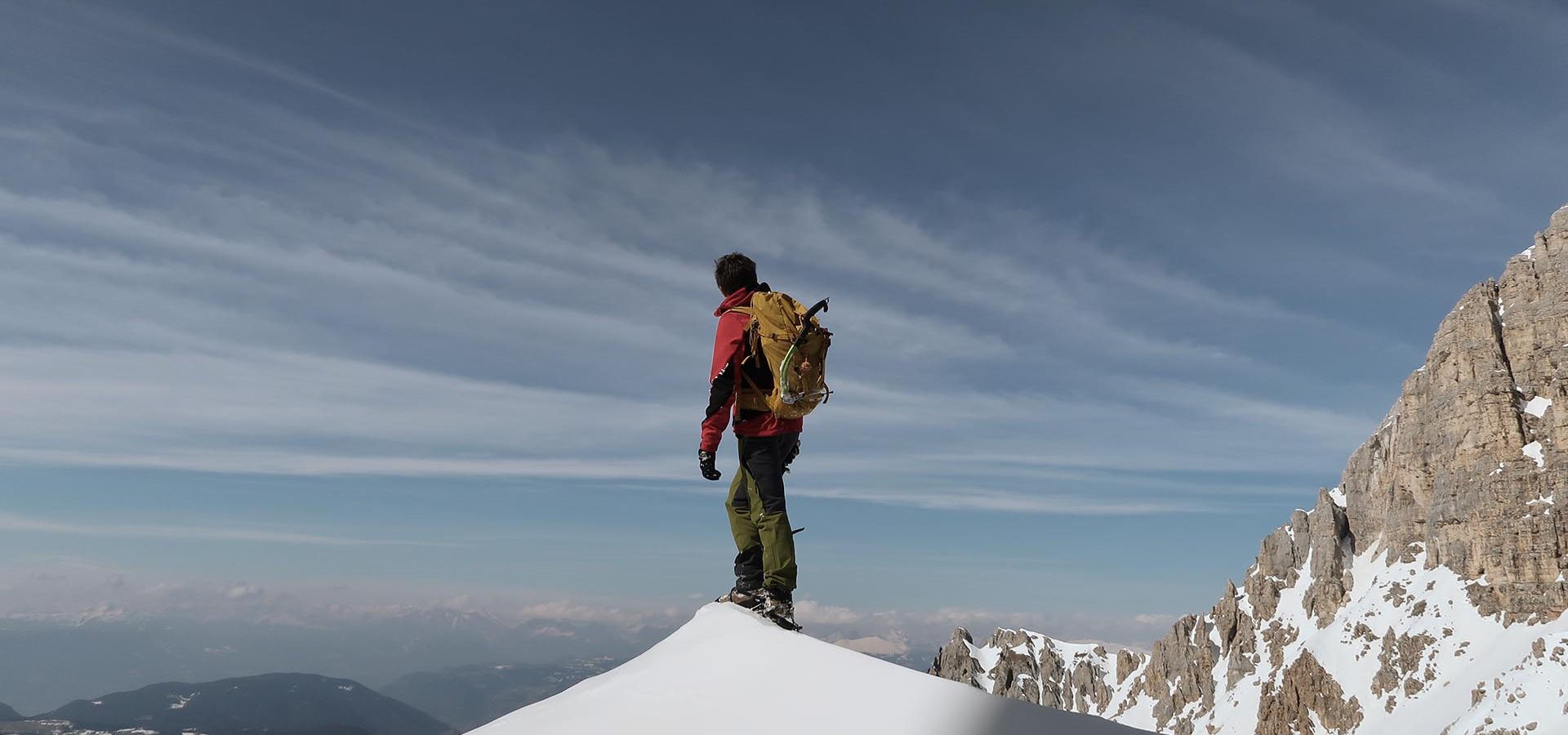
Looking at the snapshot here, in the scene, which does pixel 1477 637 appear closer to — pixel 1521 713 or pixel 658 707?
pixel 1521 713

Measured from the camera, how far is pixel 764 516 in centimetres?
936

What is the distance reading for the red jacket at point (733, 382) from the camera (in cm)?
917

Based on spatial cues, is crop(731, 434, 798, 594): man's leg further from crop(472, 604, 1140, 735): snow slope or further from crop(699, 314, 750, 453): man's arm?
crop(472, 604, 1140, 735): snow slope

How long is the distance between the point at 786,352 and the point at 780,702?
3.89 meters

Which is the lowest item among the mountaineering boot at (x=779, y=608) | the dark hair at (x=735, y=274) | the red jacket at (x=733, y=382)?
the mountaineering boot at (x=779, y=608)

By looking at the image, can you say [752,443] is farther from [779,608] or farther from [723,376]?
[779,608]

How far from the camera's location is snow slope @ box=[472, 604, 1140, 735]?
5738 mm

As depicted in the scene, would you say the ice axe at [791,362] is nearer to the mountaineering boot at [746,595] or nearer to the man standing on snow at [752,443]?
the man standing on snow at [752,443]

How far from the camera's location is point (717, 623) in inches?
325

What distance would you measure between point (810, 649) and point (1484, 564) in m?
245

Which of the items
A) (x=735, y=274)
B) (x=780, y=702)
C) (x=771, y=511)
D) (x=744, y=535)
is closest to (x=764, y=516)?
(x=771, y=511)

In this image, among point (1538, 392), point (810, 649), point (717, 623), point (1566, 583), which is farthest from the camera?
point (1538, 392)

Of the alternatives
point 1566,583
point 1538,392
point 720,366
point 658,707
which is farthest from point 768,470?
point 1538,392

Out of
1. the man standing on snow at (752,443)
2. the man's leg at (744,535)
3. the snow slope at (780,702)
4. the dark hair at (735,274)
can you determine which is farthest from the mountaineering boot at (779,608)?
the dark hair at (735,274)
